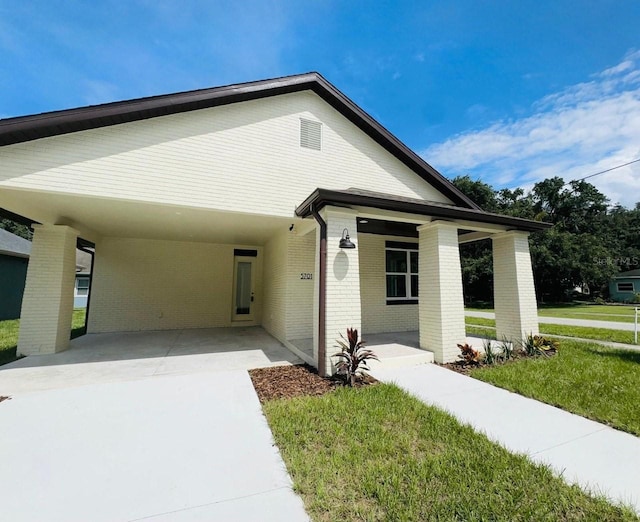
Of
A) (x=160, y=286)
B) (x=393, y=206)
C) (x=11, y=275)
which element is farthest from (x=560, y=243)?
(x=11, y=275)

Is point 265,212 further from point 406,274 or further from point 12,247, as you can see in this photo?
point 12,247

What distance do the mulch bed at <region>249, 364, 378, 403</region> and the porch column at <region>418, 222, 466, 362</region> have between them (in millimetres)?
2039

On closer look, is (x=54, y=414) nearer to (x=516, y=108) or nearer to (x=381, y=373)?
(x=381, y=373)

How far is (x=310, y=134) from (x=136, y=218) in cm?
490

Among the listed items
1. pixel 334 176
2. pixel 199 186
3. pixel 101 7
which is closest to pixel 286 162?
pixel 334 176

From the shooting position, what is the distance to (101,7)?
5.91 m

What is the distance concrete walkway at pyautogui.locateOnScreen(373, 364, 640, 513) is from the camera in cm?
245

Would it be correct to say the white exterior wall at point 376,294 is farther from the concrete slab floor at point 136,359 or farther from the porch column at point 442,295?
the concrete slab floor at point 136,359

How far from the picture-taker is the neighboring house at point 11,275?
13.0 m

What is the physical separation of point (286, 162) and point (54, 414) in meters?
5.95

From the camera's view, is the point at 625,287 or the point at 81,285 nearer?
the point at 81,285

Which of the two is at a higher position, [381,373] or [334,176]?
[334,176]

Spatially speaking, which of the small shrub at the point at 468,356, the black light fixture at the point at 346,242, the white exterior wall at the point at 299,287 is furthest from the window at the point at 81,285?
the small shrub at the point at 468,356

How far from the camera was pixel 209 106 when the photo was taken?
6242 mm
